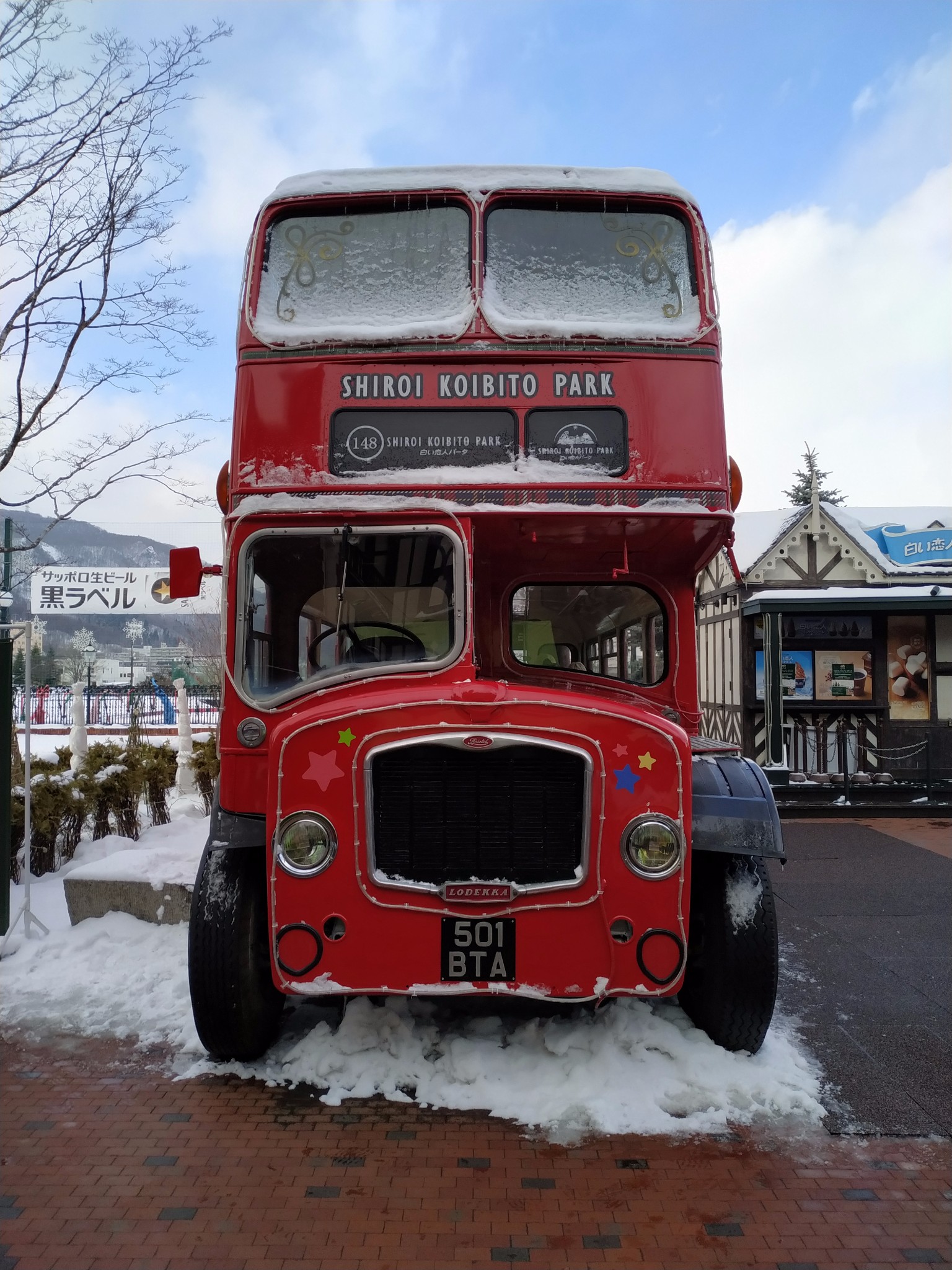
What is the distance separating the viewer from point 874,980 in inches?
215

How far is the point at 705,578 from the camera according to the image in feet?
55.4

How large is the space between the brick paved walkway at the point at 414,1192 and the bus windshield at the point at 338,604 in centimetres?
185

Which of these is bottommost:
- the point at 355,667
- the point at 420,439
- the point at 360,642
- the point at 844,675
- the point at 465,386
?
the point at 844,675

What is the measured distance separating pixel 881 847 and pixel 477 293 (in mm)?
8416

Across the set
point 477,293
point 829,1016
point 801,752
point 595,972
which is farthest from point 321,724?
point 801,752

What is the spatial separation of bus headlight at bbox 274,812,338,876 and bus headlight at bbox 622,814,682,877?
119 cm

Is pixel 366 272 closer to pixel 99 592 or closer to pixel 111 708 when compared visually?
pixel 111 708

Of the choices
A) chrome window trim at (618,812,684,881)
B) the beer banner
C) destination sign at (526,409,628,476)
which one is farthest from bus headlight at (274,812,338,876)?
the beer banner

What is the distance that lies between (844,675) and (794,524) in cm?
256

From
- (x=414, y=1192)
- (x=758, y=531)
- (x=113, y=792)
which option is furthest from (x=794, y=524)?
(x=414, y=1192)

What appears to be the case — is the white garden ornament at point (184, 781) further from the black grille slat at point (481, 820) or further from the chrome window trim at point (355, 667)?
the black grille slat at point (481, 820)

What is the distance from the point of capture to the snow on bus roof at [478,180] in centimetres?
448

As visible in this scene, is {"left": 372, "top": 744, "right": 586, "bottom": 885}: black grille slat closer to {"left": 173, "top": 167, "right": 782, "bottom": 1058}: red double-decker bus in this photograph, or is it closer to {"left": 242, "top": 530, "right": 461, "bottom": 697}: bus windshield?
{"left": 173, "top": 167, "right": 782, "bottom": 1058}: red double-decker bus

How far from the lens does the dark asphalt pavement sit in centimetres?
385
